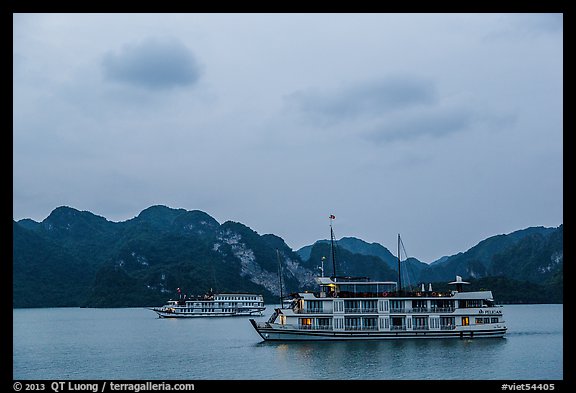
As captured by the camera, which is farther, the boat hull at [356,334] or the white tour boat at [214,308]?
the white tour boat at [214,308]

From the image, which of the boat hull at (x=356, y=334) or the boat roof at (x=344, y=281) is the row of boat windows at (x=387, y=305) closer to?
the boat roof at (x=344, y=281)

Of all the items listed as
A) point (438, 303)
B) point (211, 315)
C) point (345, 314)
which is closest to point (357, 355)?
point (345, 314)

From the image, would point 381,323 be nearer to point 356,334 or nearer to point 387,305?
point 387,305

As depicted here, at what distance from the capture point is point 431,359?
4300 cm

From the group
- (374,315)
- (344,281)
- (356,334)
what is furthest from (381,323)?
(344,281)

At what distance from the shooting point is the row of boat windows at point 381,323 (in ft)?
171

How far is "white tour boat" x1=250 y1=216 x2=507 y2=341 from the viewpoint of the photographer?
2048 inches

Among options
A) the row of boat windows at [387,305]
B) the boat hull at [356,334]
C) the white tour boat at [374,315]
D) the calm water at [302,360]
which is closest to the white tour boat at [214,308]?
the calm water at [302,360]

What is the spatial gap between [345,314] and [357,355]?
24.2 ft

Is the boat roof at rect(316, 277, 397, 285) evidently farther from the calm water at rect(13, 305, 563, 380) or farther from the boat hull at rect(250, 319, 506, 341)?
the calm water at rect(13, 305, 563, 380)
